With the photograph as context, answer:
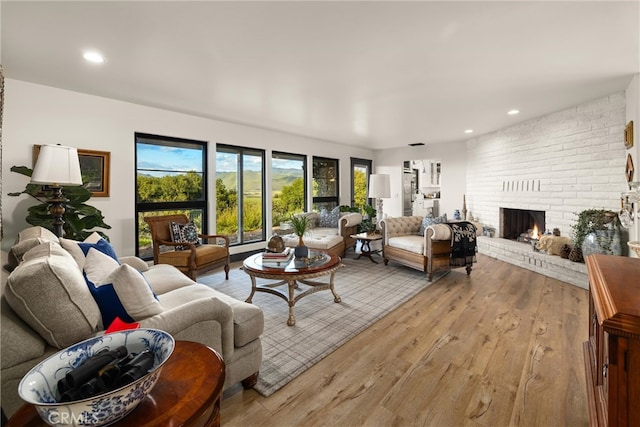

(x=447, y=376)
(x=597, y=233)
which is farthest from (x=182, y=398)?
(x=597, y=233)

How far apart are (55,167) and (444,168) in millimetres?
6830

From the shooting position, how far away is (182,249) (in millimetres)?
3904

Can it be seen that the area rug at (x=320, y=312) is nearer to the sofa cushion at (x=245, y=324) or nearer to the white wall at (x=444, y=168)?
the sofa cushion at (x=245, y=324)

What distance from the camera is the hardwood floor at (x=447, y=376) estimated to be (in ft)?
5.34

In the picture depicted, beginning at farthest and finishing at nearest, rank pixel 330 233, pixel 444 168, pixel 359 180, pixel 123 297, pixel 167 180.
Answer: pixel 359 180
pixel 444 168
pixel 330 233
pixel 167 180
pixel 123 297

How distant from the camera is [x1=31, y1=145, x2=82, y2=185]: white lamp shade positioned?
2.48 meters

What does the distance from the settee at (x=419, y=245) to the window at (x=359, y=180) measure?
2924 millimetres

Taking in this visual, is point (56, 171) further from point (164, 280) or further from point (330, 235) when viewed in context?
point (330, 235)

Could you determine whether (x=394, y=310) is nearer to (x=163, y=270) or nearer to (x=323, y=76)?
(x=163, y=270)

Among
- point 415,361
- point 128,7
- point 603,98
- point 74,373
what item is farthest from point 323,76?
point 603,98

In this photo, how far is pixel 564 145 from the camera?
13.7 ft

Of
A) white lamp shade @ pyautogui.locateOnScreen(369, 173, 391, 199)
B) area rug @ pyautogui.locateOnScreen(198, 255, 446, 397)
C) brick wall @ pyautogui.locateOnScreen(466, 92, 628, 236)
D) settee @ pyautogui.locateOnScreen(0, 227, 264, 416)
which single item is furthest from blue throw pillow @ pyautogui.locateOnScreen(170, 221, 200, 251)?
brick wall @ pyautogui.locateOnScreen(466, 92, 628, 236)

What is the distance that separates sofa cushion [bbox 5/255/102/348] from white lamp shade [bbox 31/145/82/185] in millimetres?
1802

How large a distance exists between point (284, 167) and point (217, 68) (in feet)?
10.7
